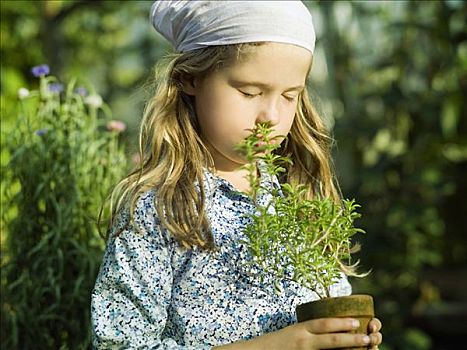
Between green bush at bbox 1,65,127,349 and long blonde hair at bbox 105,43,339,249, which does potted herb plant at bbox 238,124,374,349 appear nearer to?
long blonde hair at bbox 105,43,339,249

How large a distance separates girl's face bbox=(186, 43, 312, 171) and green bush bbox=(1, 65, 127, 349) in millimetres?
880

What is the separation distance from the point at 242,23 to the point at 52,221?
1.10 meters

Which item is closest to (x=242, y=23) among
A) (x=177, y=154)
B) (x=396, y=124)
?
(x=177, y=154)

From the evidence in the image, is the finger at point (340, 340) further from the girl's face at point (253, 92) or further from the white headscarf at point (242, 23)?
the white headscarf at point (242, 23)

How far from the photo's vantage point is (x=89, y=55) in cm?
716

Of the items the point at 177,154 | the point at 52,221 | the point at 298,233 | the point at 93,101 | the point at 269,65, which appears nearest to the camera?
the point at 298,233

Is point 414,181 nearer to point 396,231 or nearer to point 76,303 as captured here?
point 396,231

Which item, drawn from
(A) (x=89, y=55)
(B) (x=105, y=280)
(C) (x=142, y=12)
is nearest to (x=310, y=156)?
(B) (x=105, y=280)

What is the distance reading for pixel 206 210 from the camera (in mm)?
2549

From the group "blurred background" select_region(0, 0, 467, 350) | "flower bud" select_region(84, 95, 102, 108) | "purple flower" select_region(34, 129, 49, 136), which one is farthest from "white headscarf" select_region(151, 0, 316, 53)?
"blurred background" select_region(0, 0, 467, 350)

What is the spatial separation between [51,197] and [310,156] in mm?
874

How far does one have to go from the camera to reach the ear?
264 centimetres

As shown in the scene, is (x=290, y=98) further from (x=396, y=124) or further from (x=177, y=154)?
(x=396, y=124)

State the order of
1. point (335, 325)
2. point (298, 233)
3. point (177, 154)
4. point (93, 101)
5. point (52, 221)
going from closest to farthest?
point (335, 325) < point (298, 233) < point (177, 154) < point (52, 221) < point (93, 101)
